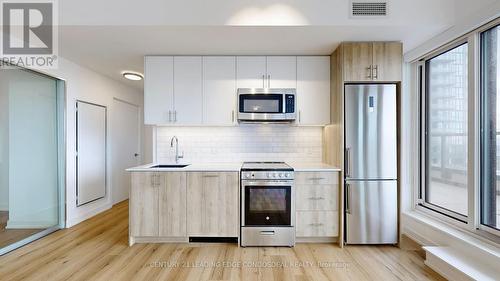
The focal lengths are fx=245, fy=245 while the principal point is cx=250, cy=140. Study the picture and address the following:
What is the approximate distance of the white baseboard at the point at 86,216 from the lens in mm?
3537

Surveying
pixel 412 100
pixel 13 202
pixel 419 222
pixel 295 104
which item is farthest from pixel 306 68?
pixel 13 202

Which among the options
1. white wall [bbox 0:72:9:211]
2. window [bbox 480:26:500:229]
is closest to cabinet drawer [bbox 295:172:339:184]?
window [bbox 480:26:500:229]

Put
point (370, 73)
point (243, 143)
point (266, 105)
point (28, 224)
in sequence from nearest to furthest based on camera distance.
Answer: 1. point (370, 73)
2. point (28, 224)
3. point (266, 105)
4. point (243, 143)

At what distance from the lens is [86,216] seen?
153 inches

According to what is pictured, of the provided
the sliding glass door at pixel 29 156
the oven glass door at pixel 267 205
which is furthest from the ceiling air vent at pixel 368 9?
the sliding glass door at pixel 29 156

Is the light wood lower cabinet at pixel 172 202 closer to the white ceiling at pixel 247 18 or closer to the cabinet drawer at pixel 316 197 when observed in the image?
the cabinet drawer at pixel 316 197

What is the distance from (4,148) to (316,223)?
368 centimetres

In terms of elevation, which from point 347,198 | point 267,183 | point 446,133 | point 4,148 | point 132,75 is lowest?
point 347,198

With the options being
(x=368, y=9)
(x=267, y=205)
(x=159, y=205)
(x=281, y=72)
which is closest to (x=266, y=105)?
(x=281, y=72)

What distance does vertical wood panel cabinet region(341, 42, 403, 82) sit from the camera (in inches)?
111

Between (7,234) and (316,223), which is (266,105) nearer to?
(316,223)

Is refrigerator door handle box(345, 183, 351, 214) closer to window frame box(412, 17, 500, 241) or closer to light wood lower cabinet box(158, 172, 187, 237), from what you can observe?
window frame box(412, 17, 500, 241)

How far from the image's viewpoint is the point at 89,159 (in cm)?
394

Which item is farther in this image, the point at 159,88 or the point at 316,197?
the point at 159,88
